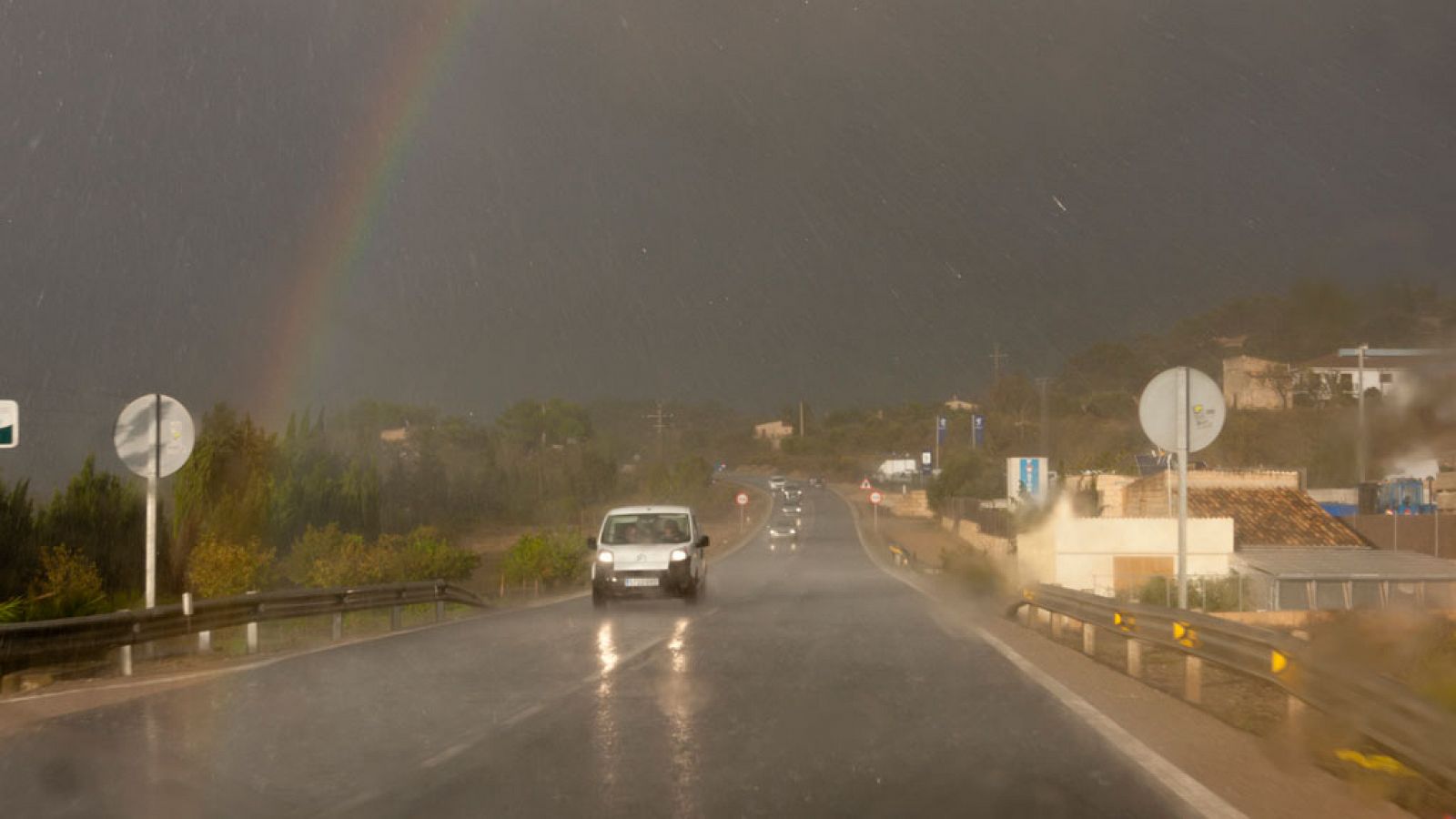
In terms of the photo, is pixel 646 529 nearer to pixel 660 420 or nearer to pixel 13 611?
pixel 13 611

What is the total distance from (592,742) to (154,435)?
30.3 feet

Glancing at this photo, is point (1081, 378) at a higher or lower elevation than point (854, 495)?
higher

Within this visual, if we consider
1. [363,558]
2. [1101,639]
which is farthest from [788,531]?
[1101,639]

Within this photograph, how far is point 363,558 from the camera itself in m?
43.2

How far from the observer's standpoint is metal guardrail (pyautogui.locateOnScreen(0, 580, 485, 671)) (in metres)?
11.9

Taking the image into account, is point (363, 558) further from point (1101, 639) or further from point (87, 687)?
point (87, 687)

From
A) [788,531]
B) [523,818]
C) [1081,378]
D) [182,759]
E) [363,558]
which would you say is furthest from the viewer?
[1081,378]

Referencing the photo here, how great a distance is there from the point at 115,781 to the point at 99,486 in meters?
19.6

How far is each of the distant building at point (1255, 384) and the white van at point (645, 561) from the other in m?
29.7

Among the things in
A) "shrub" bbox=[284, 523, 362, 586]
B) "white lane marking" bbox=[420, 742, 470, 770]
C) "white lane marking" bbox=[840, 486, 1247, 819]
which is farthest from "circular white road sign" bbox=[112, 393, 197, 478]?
"shrub" bbox=[284, 523, 362, 586]

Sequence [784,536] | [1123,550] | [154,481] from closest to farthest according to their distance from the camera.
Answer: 1. [154,481]
2. [1123,550]
3. [784,536]

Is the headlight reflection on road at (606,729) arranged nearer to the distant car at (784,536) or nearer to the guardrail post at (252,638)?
the guardrail post at (252,638)

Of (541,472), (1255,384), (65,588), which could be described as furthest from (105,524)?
(541,472)

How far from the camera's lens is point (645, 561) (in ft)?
72.9
